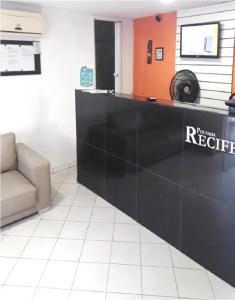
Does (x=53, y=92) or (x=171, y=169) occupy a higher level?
(x=53, y=92)

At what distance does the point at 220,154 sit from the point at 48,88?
2.85 m

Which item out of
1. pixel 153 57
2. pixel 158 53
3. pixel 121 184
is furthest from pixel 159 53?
pixel 121 184

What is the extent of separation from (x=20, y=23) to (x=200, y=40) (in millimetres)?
2334

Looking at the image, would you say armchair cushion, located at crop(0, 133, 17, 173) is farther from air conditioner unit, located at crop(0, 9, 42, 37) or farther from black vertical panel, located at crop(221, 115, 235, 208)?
black vertical panel, located at crop(221, 115, 235, 208)

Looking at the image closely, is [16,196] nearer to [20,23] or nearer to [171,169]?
[171,169]

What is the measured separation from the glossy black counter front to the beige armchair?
2.39 feet

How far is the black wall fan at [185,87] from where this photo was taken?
4.03 m

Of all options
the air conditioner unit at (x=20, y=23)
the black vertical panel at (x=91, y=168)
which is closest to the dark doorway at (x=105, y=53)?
the air conditioner unit at (x=20, y=23)

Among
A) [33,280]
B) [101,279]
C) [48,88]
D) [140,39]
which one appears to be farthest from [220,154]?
[140,39]

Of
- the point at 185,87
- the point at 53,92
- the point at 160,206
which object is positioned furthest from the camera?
the point at 53,92

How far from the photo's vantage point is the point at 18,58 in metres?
3.83

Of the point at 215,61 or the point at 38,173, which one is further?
the point at 215,61

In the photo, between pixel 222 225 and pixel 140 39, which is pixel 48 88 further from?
pixel 222 225

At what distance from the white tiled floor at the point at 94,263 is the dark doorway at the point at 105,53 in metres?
2.47
